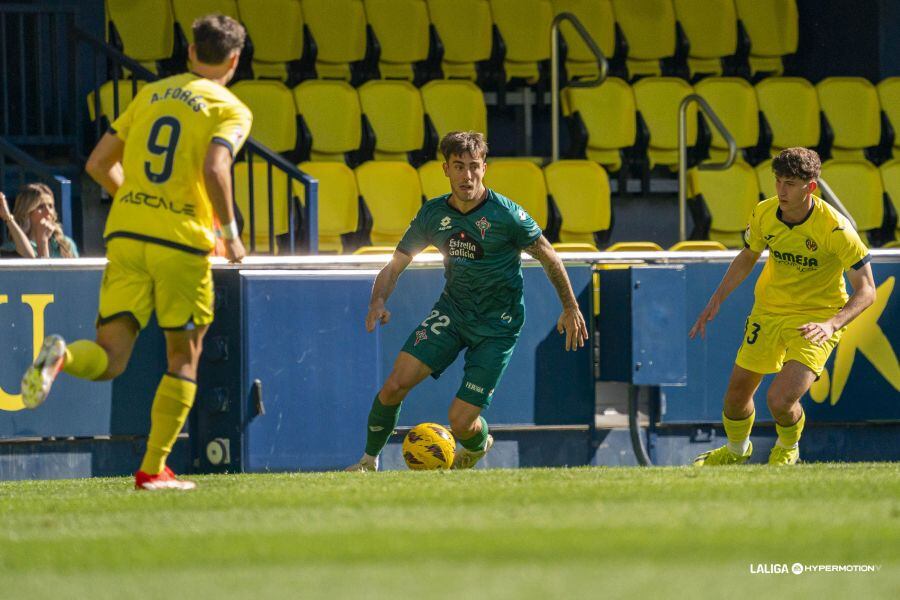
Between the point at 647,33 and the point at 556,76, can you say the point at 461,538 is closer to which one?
the point at 556,76

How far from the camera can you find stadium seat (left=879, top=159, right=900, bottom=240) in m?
15.1

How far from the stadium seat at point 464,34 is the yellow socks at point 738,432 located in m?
7.23

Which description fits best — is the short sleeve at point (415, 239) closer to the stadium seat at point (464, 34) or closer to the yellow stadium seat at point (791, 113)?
the stadium seat at point (464, 34)

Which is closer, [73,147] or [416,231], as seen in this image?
[416,231]

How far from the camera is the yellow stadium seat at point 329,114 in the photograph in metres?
14.5

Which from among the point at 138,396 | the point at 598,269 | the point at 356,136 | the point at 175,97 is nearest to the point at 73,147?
the point at 356,136

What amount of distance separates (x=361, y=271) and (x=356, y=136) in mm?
4621

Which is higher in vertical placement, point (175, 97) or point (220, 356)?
point (175, 97)

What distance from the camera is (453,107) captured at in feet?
48.9

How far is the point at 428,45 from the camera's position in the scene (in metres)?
15.8

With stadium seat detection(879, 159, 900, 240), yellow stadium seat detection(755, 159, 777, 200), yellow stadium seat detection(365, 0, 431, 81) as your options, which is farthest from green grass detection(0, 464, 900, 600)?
yellow stadium seat detection(365, 0, 431, 81)

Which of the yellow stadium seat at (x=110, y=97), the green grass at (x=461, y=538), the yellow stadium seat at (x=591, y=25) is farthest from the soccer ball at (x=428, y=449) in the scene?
the yellow stadium seat at (x=591, y=25)

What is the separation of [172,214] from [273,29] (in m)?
8.92

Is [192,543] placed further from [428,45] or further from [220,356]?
[428,45]
